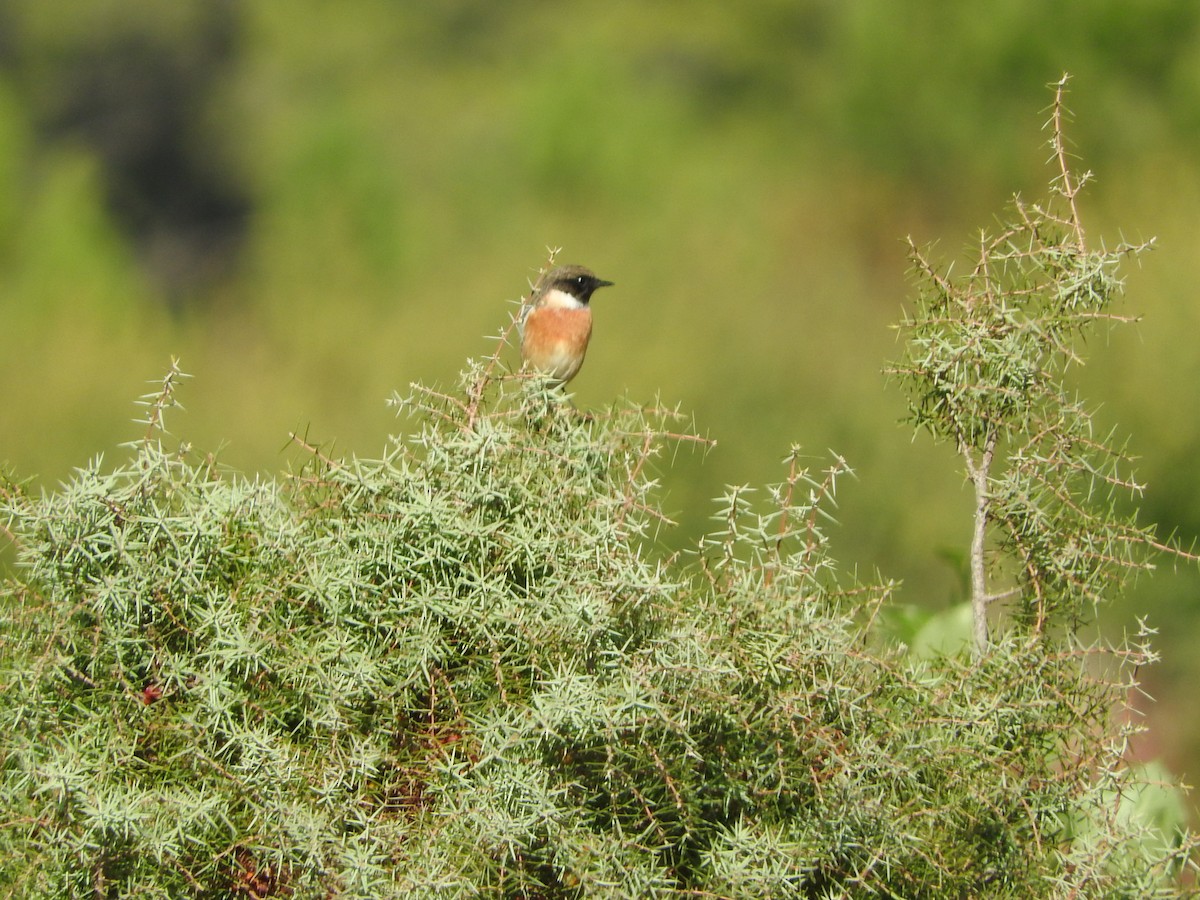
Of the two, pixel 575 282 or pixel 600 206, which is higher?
pixel 600 206

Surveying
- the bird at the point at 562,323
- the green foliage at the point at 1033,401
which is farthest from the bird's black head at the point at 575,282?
Answer: the green foliage at the point at 1033,401

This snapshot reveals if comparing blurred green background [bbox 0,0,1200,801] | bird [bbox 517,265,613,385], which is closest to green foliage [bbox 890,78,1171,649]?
bird [bbox 517,265,613,385]

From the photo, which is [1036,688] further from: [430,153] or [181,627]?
[430,153]

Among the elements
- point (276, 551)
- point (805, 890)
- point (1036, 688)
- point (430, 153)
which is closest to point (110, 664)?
point (276, 551)

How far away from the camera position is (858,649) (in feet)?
4.62

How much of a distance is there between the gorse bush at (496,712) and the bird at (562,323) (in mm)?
2245

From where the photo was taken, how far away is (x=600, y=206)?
21.2m

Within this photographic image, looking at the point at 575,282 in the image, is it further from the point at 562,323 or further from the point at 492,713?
the point at 492,713

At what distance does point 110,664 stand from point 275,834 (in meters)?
0.28

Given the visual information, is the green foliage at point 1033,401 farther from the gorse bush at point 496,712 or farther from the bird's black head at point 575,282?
the bird's black head at point 575,282

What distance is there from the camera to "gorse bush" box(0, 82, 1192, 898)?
1.32 m

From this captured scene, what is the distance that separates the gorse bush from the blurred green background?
10.2 meters

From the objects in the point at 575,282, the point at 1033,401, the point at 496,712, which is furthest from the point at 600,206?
the point at 496,712

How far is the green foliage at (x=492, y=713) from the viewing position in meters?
1.32
